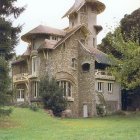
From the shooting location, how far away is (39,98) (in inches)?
2099

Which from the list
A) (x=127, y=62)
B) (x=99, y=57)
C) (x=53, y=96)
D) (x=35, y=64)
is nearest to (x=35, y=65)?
(x=35, y=64)

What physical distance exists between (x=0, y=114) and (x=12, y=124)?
6.61 feet

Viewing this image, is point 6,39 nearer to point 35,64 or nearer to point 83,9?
point 35,64

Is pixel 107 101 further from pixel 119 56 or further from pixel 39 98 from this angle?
pixel 39 98

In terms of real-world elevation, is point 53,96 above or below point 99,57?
below

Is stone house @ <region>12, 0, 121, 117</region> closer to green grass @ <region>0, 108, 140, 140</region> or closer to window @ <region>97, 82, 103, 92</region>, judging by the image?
window @ <region>97, 82, 103, 92</region>

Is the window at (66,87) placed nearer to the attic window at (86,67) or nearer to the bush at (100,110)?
the attic window at (86,67)

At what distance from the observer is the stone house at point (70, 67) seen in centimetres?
5497

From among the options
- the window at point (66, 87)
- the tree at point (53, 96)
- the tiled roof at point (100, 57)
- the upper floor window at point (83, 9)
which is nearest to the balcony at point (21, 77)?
the window at point (66, 87)

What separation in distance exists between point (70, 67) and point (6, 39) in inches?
920

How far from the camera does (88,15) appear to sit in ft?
206

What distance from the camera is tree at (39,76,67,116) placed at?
5025 centimetres

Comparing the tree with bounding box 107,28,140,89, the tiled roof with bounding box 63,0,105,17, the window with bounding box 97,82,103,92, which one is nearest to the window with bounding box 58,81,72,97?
the window with bounding box 97,82,103,92

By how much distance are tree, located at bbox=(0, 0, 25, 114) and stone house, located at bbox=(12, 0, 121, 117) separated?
1956cm
